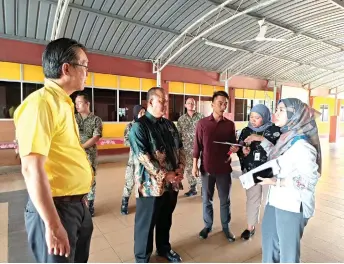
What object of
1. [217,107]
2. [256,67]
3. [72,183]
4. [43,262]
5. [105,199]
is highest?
[256,67]

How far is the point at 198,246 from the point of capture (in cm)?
226

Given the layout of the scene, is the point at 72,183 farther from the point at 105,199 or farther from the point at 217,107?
the point at 105,199

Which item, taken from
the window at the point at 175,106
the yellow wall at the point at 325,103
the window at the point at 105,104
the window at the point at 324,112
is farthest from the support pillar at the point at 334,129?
the window at the point at 105,104

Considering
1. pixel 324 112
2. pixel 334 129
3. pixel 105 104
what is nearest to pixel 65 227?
pixel 105 104

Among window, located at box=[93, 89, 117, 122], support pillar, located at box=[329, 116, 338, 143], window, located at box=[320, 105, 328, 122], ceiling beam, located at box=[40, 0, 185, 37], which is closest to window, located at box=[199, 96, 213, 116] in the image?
ceiling beam, located at box=[40, 0, 185, 37]

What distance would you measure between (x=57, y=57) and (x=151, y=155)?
0.97 m

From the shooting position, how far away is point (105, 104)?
7.63 meters

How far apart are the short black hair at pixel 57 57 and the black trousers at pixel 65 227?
0.60 m

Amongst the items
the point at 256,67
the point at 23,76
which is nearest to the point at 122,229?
the point at 23,76

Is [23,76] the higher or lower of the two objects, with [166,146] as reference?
higher

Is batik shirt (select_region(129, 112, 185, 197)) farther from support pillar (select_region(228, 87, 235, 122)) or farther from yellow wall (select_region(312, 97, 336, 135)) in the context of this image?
yellow wall (select_region(312, 97, 336, 135))

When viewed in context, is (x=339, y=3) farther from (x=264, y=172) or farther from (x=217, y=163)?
(x=264, y=172)

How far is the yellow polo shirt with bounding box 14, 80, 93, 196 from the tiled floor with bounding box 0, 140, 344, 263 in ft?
4.33

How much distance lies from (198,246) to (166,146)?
1.12 metres
